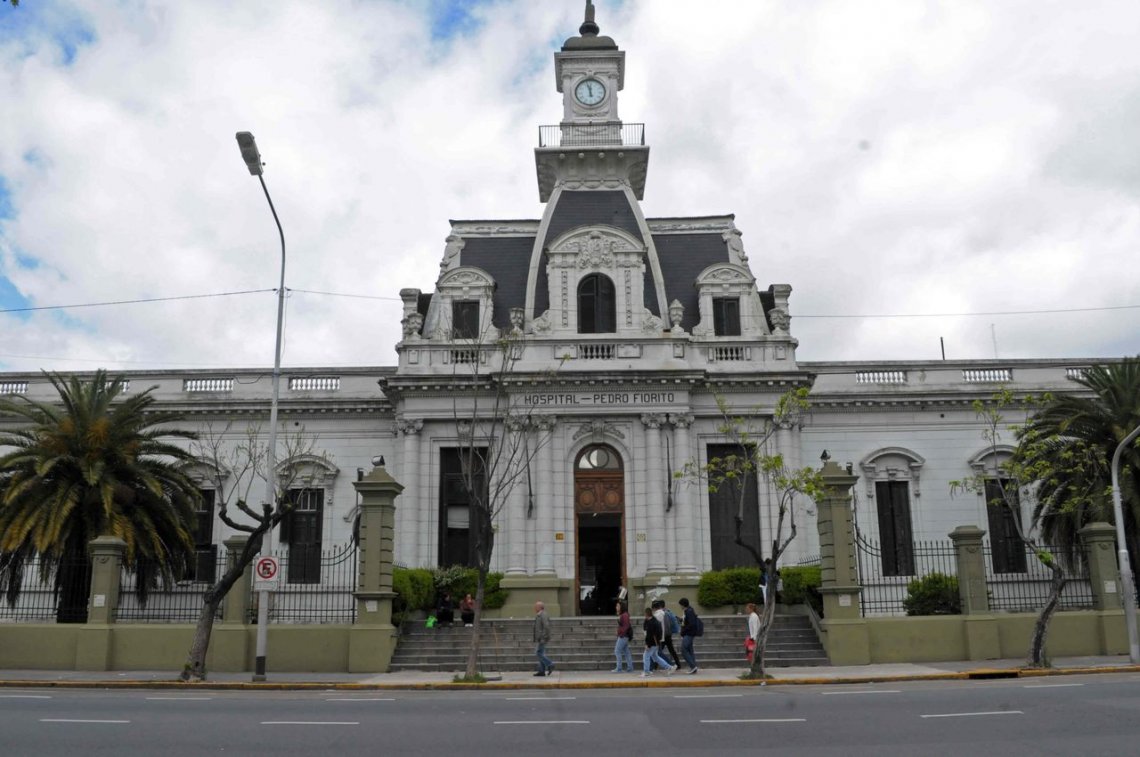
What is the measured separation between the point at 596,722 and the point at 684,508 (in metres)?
18.8

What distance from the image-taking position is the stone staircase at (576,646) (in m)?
25.2

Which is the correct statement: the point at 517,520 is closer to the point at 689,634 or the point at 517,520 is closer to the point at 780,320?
the point at 689,634

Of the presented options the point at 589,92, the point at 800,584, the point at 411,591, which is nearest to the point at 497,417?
the point at 411,591

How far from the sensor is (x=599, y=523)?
3416 centimetres

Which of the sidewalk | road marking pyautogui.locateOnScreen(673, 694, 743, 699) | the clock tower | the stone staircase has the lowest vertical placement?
road marking pyautogui.locateOnScreen(673, 694, 743, 699)

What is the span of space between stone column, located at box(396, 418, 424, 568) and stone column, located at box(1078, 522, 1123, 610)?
19.3 meters

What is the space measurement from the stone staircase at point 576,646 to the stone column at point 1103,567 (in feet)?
22.7

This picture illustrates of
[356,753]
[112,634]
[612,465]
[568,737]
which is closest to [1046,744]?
[568,737]

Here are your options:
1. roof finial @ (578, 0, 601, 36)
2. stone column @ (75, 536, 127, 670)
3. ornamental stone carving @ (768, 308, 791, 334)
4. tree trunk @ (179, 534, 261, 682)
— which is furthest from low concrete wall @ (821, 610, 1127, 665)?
roof finial @ (578, 0, 601, 36)

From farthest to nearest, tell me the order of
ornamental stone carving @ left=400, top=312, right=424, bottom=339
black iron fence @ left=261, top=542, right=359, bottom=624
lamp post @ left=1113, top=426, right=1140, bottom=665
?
1. ornamental stone carving @ left=400, top=312, right=424, bottom=339
2. black iron fence @ left=261, top=542, right=359, bottom=624
3. lamp post @ left=1113, top=426, right=1140, bottom=665

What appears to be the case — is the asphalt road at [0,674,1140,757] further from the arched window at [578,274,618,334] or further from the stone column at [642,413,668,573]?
the arched window at [578,274,618,334]

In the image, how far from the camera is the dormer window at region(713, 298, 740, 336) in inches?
1430

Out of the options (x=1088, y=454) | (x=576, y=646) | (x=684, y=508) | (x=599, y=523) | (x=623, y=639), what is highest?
(x=1088, y=454)

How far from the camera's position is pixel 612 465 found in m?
34.3
